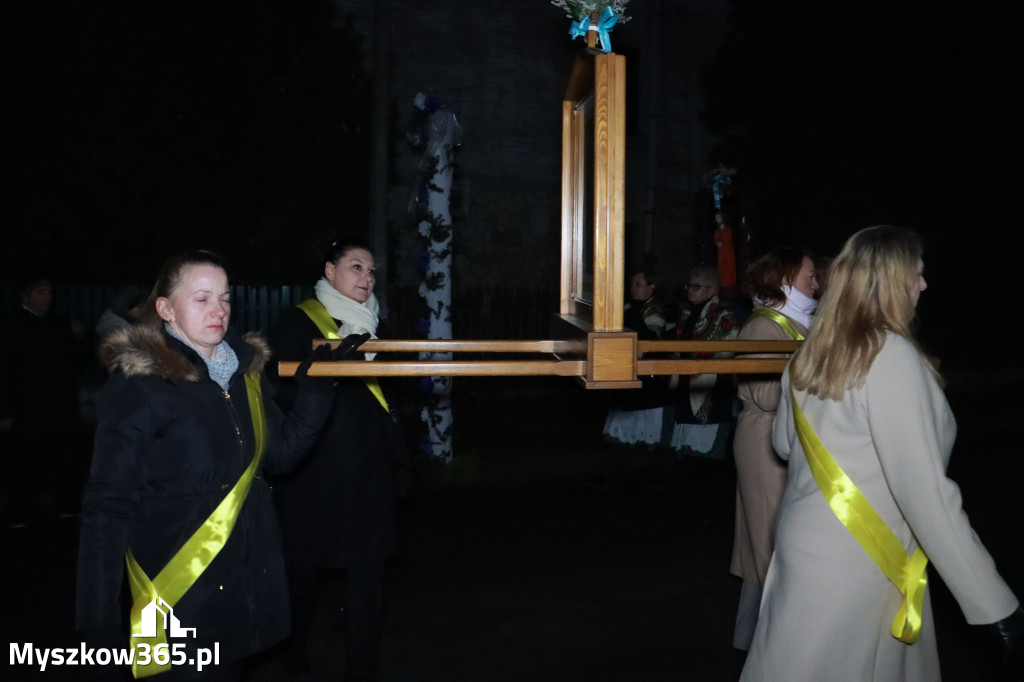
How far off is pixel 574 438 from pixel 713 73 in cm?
859

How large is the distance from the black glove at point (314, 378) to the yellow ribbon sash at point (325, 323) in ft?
A: 2.78

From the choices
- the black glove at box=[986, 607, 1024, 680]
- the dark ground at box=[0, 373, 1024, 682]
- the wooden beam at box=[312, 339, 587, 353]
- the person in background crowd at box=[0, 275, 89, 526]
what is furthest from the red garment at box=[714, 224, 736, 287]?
the black glove at box=[986, 607, 1024, 680]

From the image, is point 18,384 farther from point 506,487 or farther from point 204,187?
point 204,187

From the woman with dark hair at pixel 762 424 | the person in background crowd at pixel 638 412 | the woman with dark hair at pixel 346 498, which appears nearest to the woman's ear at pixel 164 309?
the woman with dark hair at pixel 346 498

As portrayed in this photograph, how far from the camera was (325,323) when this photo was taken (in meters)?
A: 3.93

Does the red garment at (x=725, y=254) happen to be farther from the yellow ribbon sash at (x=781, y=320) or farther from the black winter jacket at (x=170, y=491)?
the black winter jacket at (x=170, y=491)

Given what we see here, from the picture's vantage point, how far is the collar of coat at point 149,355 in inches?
103

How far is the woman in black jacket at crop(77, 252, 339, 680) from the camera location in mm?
2529

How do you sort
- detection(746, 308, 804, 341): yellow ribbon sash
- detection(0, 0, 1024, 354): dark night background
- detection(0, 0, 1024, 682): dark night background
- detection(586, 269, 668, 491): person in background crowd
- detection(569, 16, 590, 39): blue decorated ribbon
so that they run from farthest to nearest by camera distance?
detection(0, 0, 1024, 354): dark night background
detection(586, 269, 668, 491): person in background crowd
detection(0, 0, 1024, 682): dark night background
detection(746, 308, 804, 341): yellow ribbon sash
detection(569, 16, 590, 39): blue decorated ribbon

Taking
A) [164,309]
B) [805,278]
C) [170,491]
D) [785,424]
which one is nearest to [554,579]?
[805,278]

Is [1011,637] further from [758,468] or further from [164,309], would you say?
[164,309]

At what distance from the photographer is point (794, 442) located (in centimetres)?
276

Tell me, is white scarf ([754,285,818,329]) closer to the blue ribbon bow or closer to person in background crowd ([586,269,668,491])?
the blue ribbon bow

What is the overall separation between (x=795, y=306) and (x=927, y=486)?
6.27ft
